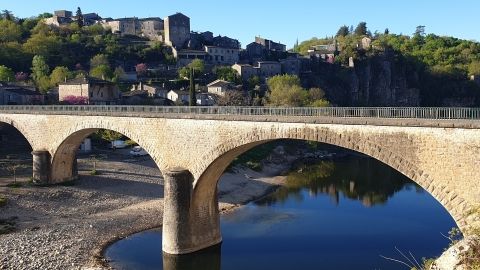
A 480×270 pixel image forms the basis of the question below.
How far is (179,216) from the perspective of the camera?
2577cm

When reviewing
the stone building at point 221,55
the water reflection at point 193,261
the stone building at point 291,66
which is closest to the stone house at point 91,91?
the water reflection at point 193,261

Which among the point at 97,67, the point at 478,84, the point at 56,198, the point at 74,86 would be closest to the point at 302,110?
the point at 56,198

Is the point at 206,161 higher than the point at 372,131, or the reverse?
the point at 372,131

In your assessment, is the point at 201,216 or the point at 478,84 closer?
the point at 201,216

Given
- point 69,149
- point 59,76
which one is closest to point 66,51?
point 59,76

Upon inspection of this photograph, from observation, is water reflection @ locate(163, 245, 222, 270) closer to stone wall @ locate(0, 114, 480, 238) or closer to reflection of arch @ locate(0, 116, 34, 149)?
stone wall @ locate(0, 114, 480, 238)

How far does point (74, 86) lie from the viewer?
66.8 m

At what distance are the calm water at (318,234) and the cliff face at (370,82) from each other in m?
57.1

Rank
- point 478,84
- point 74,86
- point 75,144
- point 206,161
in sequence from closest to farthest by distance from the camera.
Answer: point 206,161
point 75,144
point 74,86
point 478,84

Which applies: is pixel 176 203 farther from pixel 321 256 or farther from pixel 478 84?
pixel 478 84

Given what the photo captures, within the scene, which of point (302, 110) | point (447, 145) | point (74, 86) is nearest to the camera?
point (447, 145)

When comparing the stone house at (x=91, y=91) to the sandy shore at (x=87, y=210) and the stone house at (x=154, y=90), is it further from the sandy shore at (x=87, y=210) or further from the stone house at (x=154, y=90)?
the sandy shore at (x=87, y=210)

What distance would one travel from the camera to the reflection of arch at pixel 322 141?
1633 centimetres

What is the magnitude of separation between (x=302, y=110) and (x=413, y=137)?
19.3 feet
